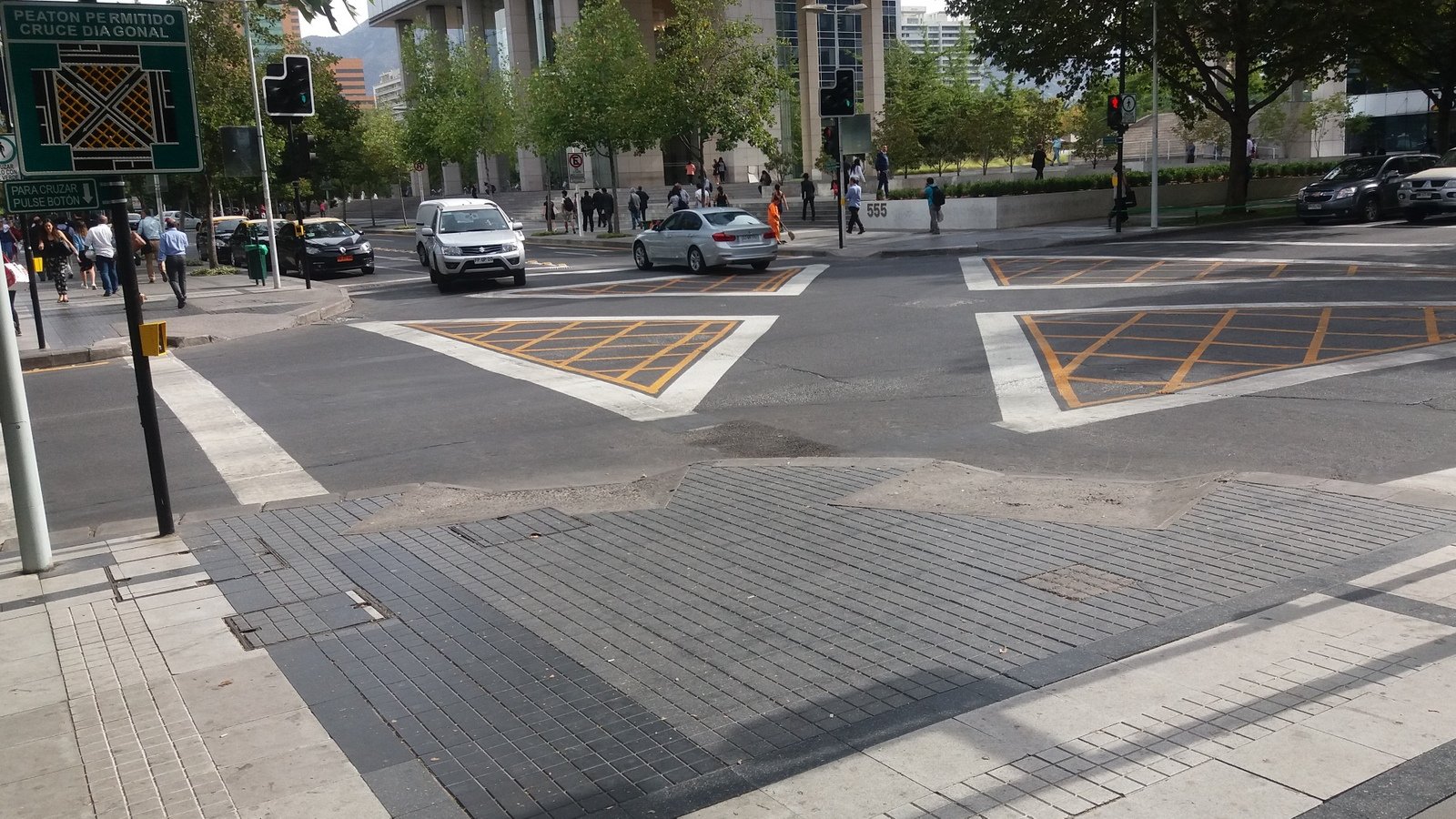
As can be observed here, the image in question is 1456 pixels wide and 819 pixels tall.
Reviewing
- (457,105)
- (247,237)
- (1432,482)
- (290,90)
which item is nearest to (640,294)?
(290,90)

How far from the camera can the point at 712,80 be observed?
45219 millimetres

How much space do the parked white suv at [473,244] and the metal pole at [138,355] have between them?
17.8m

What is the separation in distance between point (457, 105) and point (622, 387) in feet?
186

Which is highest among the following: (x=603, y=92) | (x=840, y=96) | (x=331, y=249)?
(x=603, y=92)

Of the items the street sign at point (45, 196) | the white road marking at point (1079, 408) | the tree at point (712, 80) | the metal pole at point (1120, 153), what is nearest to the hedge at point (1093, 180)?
the metal pole at point (1120, 153)

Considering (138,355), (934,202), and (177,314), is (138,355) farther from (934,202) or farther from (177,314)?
(934,202)

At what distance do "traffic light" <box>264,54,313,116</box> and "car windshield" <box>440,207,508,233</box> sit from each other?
3.94 meters

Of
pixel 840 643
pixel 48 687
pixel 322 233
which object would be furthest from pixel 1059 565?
pixel 322 233

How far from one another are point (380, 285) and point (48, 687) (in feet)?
81.1

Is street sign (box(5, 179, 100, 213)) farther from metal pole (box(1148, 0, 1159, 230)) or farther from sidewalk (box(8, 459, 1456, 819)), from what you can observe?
metal pole (box(1148, 0, 1159, 230))

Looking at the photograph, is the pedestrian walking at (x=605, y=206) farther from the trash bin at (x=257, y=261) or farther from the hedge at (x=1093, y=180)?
the trash bin at (x=257, y=261)

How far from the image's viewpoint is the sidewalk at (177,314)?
18.4 m

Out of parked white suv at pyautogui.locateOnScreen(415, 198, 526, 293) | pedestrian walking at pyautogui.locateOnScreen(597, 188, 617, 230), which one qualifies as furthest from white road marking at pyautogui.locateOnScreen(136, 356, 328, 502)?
pedestrian walking at pyautogui.locateOnScreen(597, 188, 617, 230)

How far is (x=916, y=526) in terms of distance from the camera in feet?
25.8
